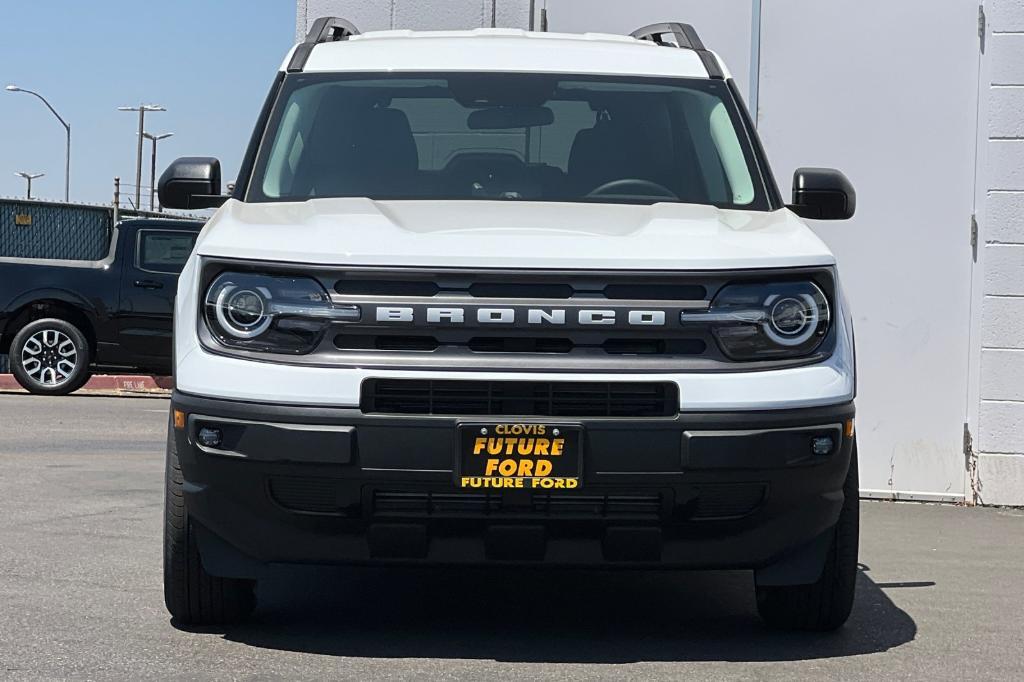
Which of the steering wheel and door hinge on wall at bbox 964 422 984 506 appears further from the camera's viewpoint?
door hinge on wall at bbox 964 422 984 506

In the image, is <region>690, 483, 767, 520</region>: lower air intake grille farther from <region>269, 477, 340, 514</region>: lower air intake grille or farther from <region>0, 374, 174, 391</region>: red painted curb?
<region>0, 374, 174, 391</region>: red painted curb

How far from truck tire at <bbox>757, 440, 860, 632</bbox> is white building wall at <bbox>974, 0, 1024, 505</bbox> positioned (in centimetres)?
421

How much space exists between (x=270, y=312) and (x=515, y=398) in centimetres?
72

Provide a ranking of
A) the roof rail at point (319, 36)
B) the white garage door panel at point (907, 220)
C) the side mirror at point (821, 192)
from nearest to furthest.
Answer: the side mirror at point (821, 192) < the roof rail at point (319, 36) < the white garage door panel at point (907, 220)

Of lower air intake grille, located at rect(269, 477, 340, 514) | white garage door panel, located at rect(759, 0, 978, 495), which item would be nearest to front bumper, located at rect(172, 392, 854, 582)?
lower air intake grille, located at rect(269, 477, 340, 514)

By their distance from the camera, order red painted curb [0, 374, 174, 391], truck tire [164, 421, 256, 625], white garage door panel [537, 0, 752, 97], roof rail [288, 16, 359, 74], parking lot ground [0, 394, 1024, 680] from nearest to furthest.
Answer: parking lot ground [0, 394, 1024, 680] → truck tire [164, 421, 256, 625] → roof rail [288, 16, 359, 74] → white garage door panel [537, 0, 752, 97] → red painted curb [0, 374, 174, 391]

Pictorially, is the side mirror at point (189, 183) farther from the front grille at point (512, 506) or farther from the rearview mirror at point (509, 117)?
the front grille at point (512, 506)

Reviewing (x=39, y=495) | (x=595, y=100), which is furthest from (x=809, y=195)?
(x=39, y=495)

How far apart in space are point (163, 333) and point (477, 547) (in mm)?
11289

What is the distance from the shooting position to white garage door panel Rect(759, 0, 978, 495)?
361 inches

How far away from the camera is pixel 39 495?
338 inches

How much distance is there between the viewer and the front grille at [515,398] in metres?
4.60

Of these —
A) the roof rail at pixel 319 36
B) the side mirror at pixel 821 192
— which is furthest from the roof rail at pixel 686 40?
the roof rail at pixel 319 36

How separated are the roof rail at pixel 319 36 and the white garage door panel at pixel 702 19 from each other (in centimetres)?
286
